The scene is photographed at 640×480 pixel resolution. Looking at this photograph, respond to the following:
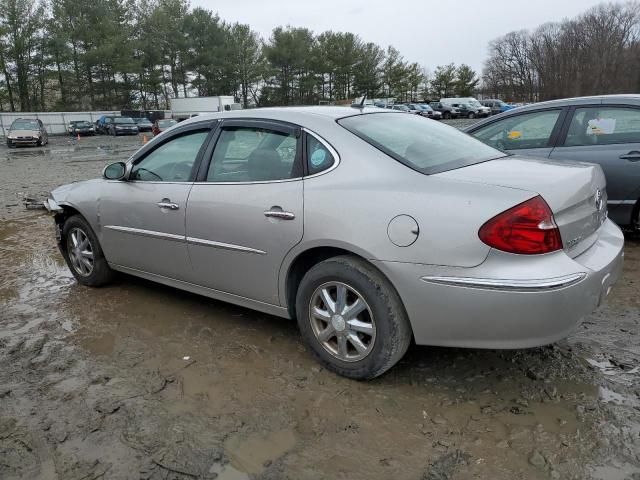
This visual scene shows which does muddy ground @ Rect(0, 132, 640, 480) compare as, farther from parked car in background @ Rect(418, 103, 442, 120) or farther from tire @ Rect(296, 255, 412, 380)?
parked car in background @ Rect(418, 103, 442, 120)

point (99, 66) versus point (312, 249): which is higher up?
point (99, 66)

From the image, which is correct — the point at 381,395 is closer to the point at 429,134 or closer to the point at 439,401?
the point at 439,401

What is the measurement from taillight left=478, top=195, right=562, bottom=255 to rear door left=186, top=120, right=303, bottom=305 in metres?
1.07

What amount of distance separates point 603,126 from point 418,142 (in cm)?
300

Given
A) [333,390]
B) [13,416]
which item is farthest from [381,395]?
[13,416]

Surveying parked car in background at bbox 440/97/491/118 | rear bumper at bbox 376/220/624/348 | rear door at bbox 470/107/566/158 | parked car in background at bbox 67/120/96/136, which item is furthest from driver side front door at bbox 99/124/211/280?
parked car in background at bbox 440/97/491/118

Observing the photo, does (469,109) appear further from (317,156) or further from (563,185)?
(563,185)

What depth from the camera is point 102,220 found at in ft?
14.5

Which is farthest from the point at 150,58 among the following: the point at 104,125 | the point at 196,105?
the point at 104,125

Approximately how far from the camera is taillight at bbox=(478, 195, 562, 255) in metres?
2.49

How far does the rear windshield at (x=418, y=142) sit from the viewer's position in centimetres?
302

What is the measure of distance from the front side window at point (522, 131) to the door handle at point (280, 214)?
3.39 meters

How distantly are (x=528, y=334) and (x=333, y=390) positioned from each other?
1.09 m

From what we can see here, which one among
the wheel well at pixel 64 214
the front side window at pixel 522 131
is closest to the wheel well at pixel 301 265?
the wheel well at pixel 64 214
